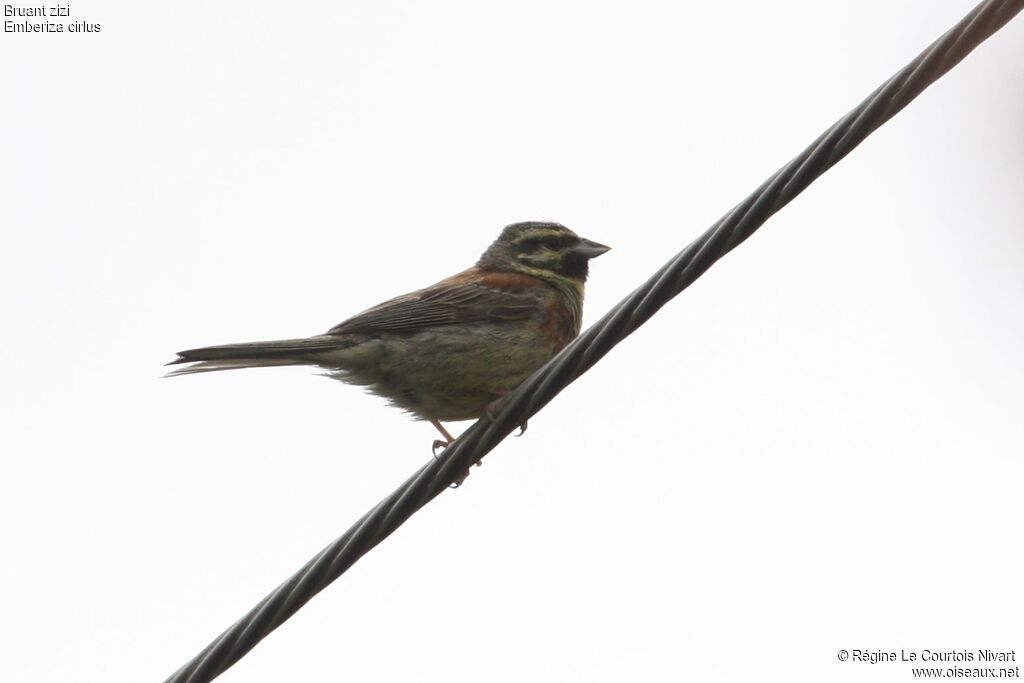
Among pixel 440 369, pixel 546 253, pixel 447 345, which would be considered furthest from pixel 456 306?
pixel 546 253

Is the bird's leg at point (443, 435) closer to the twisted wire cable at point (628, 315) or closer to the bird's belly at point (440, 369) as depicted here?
the bird's belly at point (440, 369)

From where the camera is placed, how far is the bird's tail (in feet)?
18.3

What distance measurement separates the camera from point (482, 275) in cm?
713

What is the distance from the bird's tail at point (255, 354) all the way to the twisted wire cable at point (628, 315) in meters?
1.53

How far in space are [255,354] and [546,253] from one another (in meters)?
2.14

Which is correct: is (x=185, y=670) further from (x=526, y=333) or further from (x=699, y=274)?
(x=526, y=333)

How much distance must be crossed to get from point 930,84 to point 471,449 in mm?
2082

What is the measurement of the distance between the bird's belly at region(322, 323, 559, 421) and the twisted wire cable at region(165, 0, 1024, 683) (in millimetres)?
1786

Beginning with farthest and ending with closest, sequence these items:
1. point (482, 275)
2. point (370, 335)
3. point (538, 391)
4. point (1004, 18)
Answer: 1. point (482, 275)
2. point (370, 335)
3. point (538, 391)
4. point (1004, 18)

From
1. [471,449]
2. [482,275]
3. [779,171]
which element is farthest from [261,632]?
[482,275]

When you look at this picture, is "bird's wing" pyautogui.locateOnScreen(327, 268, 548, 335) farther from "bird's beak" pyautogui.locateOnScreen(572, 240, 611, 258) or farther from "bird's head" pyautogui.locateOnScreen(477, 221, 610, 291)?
"bird's beak" pyautogui.locateOnScreen(572, 240, 611, 258)

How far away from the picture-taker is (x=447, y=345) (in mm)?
6488

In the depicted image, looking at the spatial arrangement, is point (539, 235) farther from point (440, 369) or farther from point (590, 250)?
point (440, 369)

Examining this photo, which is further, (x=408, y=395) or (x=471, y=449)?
(x=408, y=395)
